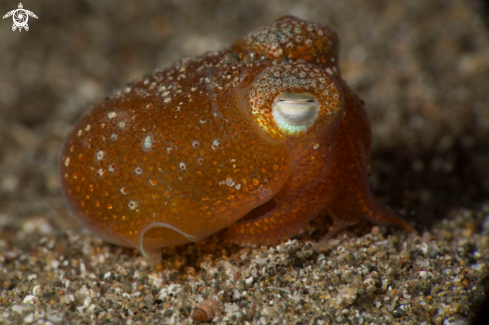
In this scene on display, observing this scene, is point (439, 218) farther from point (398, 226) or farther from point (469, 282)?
point (469, 282)

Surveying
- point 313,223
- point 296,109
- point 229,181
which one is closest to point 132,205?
point 229,181

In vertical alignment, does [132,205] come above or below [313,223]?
above

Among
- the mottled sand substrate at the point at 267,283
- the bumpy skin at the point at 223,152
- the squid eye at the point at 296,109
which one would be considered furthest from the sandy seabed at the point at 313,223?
the squid eye at the point at 296,109

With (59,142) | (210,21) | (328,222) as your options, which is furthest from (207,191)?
(210,21)

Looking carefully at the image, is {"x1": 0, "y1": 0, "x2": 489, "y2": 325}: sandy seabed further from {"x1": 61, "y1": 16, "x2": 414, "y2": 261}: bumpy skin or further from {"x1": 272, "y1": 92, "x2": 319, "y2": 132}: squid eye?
{"x1": 272, "y1": 92, "x2": 319, "y2": 132}: squid eye

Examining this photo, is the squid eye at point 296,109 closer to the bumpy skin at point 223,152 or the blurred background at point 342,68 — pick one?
the bumpy skin at point 223,152

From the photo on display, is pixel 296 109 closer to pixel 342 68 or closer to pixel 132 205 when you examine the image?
pixel 132 205
